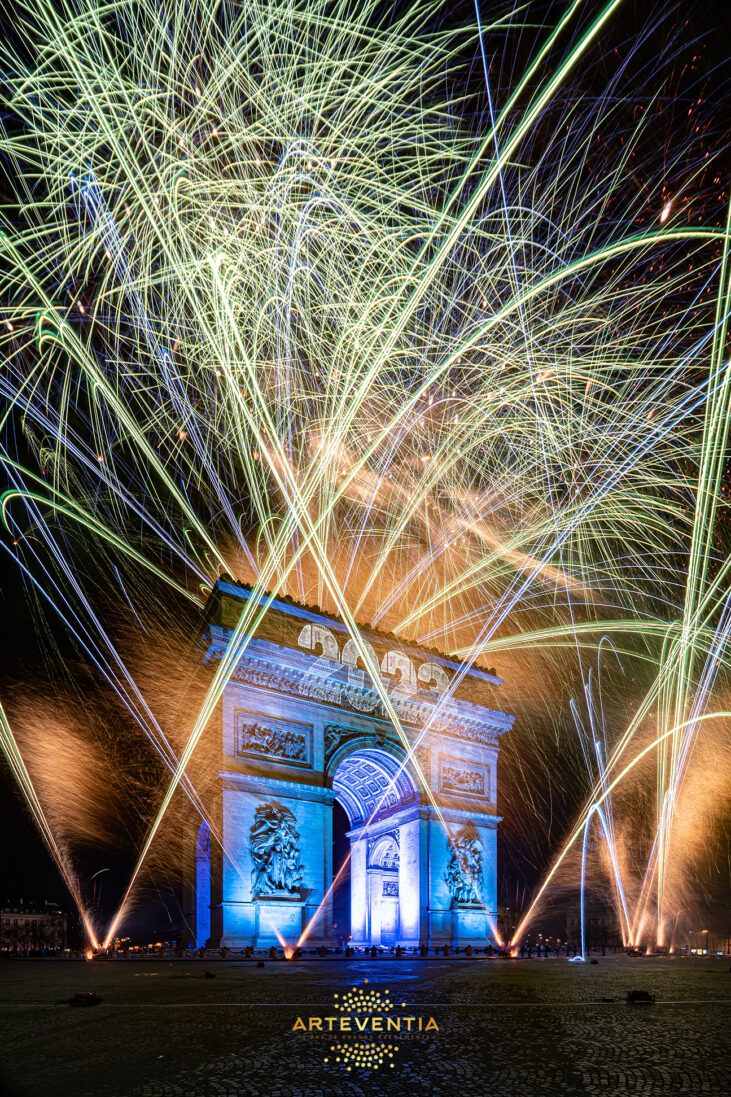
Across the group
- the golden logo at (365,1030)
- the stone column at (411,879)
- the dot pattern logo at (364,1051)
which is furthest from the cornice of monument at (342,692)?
the dot pattern logo at (364,1051)

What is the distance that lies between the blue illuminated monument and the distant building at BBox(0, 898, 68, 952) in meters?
76.0

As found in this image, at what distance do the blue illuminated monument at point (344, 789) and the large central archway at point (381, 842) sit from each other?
77 millimetres

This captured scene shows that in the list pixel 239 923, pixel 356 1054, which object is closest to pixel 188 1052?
pixel 356 1054

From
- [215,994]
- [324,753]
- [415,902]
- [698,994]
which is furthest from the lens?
[415,902]

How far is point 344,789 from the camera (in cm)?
3569

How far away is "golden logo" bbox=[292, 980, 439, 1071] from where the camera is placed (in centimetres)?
698

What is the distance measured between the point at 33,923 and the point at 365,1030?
114m

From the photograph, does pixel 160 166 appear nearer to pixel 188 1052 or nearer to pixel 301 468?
pixel 301 468

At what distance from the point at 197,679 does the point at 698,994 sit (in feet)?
64.3

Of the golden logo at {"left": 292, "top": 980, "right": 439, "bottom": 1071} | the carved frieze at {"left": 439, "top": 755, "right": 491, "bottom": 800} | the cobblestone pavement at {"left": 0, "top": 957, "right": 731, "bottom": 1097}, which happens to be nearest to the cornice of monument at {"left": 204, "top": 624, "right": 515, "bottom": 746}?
the carved frieze at {"left": 439, "top": 755, "right": 491, "bottom": 800}

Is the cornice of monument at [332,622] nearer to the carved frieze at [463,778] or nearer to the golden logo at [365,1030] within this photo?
the carved frieze at [463,778]


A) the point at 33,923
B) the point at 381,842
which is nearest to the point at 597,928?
the point at 381,842

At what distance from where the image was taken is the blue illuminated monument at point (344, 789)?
82.9ft

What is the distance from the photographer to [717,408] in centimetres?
1499
